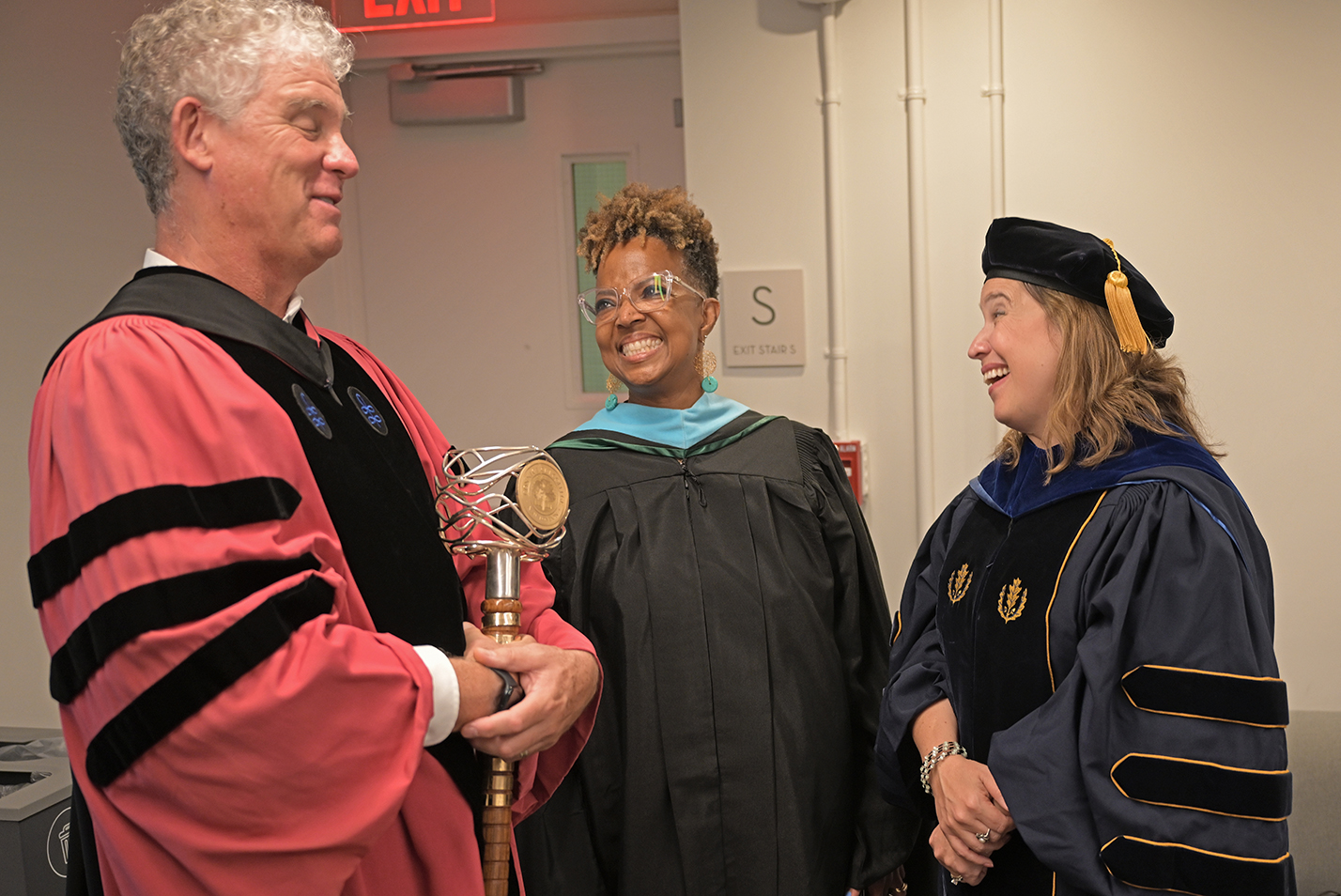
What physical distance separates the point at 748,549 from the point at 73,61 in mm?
3395

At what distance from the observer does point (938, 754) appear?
1.83m

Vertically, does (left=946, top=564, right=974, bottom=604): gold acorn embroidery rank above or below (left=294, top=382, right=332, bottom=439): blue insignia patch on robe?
below

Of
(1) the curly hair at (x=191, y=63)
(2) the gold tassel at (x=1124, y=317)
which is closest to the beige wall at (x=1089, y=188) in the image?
(2) the gold tassel at (x=1124, y=317)

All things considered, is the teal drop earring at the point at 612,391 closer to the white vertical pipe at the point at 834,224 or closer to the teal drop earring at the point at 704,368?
the teal drop earring at the point at 704,368

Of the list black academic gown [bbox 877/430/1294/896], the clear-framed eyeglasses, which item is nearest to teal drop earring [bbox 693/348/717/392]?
the clear-framed eyeglasses

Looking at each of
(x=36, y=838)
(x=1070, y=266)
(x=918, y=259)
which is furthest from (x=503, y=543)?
(x=918, y=259)

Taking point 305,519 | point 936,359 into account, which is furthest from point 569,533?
point 936,359

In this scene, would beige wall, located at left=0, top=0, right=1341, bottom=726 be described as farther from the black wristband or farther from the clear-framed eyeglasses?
the black wristband

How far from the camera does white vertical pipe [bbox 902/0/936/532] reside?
10.1 feet

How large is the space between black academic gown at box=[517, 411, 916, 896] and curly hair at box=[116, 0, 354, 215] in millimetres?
1064

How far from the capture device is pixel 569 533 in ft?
6.98

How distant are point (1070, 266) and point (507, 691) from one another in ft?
3.78

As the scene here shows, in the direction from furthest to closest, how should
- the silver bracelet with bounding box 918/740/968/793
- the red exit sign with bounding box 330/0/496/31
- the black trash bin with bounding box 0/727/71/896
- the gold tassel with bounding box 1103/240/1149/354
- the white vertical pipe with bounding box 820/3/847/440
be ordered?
the red exit sign with bounding box 330/0/496/31 → the white vertical pipe with bounding box 820/3/847/440 → the black trash bin with bounding box 0/727/71/896 → the silver bracelet with bounding box 918/740/968/793 → the gold tassel with bounding box 1103/240/1149/354

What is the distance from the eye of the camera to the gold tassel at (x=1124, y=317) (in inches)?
67.5
